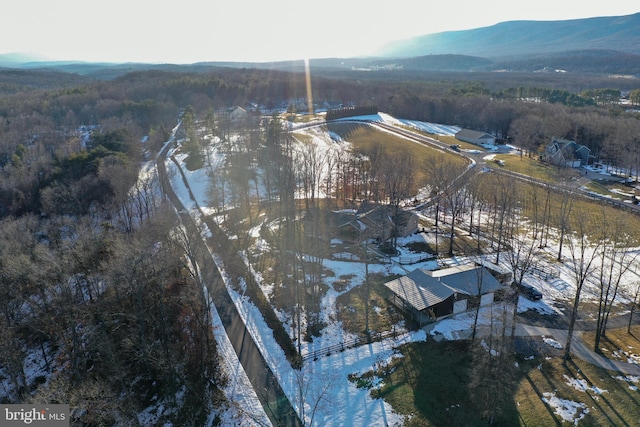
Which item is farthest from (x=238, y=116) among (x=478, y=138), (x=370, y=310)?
(x=370, y=310)

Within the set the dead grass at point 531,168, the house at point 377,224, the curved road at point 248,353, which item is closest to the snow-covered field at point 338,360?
the curved road at point 248,353

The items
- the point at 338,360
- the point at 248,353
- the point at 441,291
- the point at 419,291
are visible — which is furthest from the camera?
the point at 419,291

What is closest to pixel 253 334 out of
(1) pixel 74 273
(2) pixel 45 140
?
(1) pixel 74 273

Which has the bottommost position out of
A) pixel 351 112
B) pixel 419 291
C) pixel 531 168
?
pixel 531 168

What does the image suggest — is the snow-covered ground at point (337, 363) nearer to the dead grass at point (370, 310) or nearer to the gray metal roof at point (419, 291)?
the dead grass at point (370, 310)

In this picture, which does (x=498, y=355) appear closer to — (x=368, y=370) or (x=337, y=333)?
(x=368, y=370)

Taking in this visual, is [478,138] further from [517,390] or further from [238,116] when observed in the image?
[517,390]
